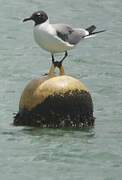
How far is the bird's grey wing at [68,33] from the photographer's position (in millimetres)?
13188

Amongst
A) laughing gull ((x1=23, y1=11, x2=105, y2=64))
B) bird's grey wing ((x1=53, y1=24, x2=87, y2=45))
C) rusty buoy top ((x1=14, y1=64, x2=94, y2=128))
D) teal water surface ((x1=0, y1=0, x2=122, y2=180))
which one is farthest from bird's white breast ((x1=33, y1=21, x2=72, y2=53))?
teal water surface ((x1=0, y1=0, x2=122, y2=180))

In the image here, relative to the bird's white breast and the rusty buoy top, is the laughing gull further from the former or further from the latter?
the rusty buoy top

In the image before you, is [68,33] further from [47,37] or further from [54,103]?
Answer: [54,103]

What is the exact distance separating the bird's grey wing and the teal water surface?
4.11 feet

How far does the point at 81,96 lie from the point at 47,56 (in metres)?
5.45

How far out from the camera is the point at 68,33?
1339cm

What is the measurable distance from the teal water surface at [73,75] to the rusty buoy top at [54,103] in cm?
15

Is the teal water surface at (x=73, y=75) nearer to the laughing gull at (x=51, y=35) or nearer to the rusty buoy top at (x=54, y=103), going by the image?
the rusty buoy top at (x=54, y=103)

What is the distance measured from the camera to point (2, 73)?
654 inches

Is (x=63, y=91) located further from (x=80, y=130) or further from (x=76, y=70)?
(x=76, y=70)

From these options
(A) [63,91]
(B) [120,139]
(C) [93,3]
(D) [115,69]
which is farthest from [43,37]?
(C) [93,3]

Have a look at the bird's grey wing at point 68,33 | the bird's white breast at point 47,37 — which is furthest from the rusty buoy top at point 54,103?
the bird's grey wing at point 68,33

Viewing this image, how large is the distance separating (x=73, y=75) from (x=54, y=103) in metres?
4.01

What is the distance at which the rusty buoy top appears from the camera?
41.7 ft
